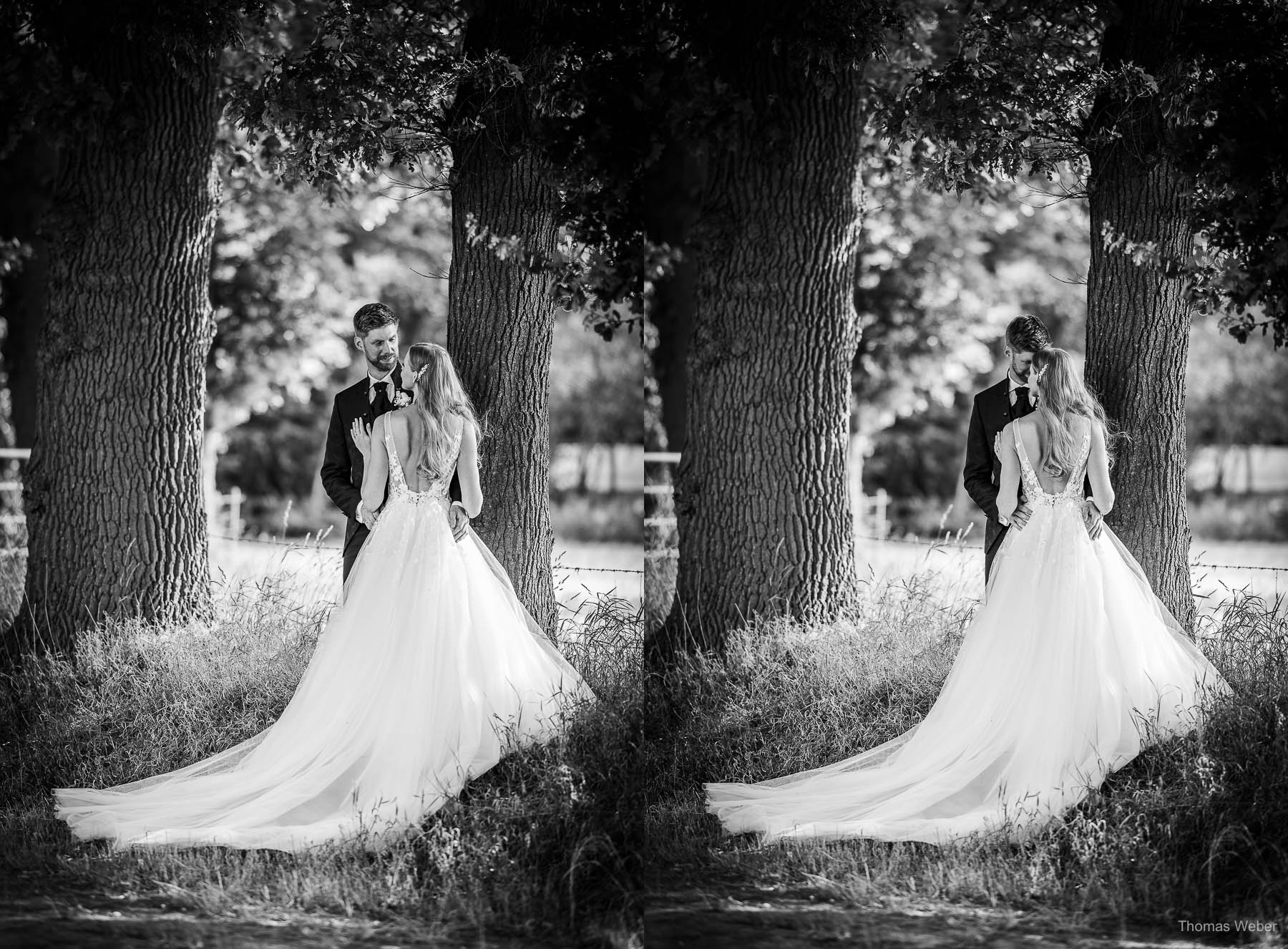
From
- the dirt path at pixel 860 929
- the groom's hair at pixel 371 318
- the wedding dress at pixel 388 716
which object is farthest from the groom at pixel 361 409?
the dirt path at pixel 860 929

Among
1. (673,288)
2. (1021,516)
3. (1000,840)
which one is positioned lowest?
(1000,840)

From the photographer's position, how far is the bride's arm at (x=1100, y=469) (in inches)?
255

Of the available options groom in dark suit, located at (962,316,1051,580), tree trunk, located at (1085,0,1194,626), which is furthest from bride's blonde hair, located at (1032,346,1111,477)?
tree trunk, located at (1085,0,1194,626)

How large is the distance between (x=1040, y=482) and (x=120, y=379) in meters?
6.17

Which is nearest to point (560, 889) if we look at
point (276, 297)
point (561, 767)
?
point (561, 767)

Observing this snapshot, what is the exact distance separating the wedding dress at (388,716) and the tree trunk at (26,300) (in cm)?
1001

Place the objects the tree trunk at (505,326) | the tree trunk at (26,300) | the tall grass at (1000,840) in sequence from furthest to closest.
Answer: the tree trunk at (26,300) < the tree trunk at (505,326) < the tall grass at (1000,840)

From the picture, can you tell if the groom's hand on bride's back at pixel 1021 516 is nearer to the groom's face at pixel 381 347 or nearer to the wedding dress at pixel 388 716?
the wedding dress at pixel 388 716

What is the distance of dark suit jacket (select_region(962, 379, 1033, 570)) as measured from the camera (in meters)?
7.17

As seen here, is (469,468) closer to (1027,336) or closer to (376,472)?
(376,472)

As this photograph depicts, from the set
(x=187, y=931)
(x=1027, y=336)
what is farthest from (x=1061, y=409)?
(x=187, y=931)

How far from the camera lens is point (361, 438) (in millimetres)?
6805

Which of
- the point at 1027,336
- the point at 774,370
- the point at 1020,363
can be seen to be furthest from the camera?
the point at 774,370

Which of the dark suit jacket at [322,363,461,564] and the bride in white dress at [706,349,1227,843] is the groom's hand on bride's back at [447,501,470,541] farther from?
the bride in white dress at [706,349,1227,843]
